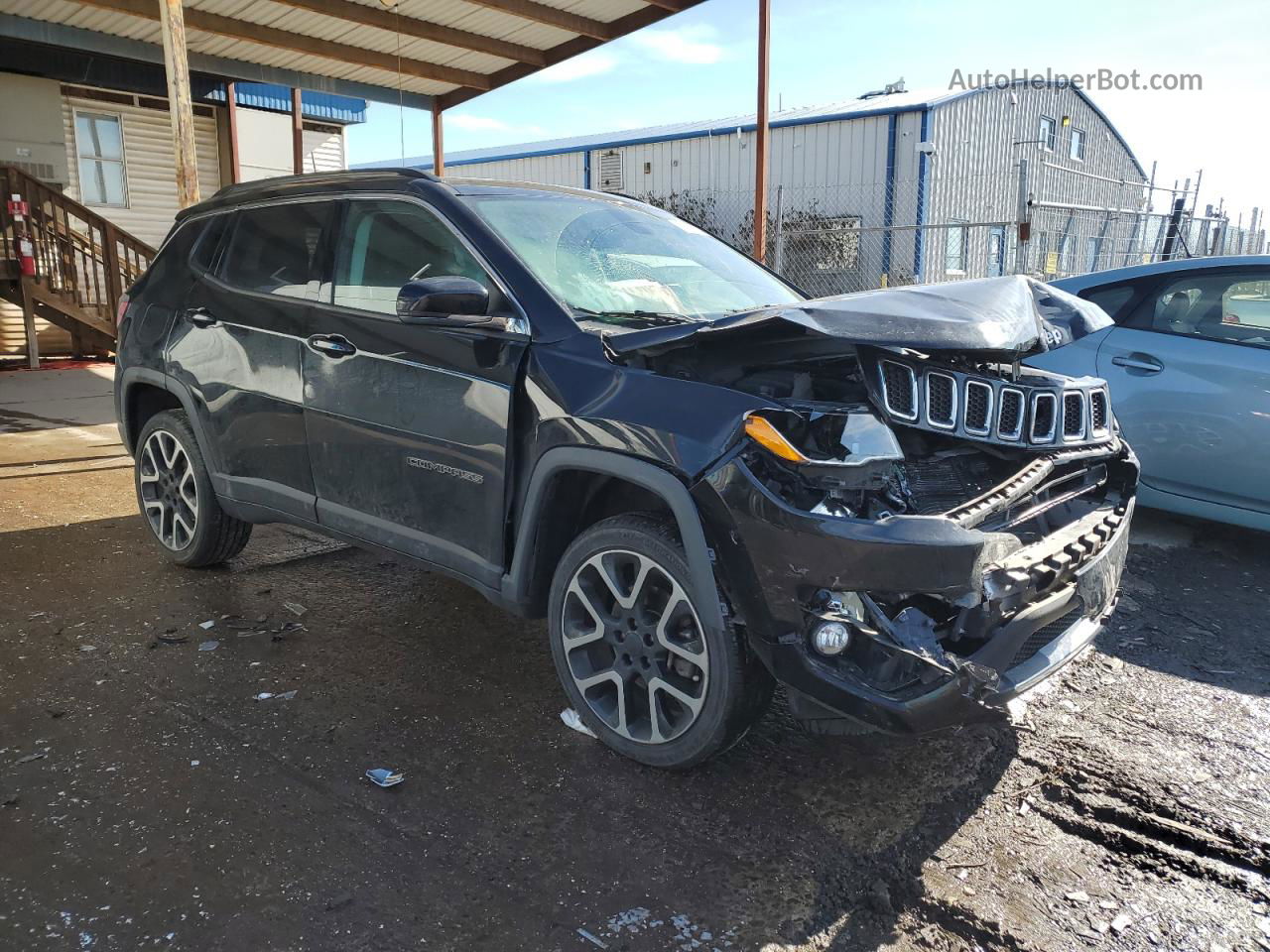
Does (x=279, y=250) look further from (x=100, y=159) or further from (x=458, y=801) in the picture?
(x=100, y=159)

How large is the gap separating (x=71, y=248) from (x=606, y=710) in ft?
39.8

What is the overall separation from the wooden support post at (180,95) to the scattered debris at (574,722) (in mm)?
6085

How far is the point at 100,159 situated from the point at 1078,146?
838 inches

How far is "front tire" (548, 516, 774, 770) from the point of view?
2773 mm

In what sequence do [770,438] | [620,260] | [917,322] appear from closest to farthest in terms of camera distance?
[770,438] → [917,322] → [620,260]

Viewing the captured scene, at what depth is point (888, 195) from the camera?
17.6m

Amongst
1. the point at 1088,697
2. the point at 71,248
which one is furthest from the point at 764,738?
the point at 71,248

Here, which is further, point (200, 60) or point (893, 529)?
point (200, 60)

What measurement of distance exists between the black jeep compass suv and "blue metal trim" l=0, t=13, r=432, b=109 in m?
8.62

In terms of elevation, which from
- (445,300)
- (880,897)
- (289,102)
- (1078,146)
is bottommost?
(880,897)

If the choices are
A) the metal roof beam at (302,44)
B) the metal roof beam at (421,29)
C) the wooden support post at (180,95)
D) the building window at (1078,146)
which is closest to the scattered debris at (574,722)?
the wooden support post at (180,95)

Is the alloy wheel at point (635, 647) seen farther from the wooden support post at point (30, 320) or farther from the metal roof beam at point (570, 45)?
the wooden support post at point (30, 320)

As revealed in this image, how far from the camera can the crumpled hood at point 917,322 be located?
2607 mm

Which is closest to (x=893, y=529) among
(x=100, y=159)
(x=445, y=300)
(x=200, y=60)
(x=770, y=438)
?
(x=770, y=438)
